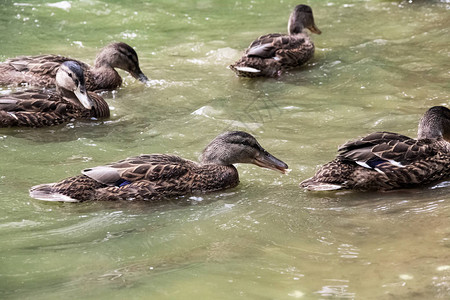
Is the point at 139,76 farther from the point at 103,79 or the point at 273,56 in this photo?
the point at 273,56

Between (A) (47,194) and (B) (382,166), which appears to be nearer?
(A) (47,194)

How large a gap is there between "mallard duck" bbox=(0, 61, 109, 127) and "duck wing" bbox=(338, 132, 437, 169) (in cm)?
374

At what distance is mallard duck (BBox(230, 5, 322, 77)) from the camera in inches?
441

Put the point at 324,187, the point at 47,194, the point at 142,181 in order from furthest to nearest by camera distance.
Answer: the point at 142,181 < the point at 324,187 < the point at 47,194

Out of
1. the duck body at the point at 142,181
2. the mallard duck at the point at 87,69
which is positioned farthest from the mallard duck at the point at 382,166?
the mallard duck at the point at 87,69

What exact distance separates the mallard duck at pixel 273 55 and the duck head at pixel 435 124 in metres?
3.84

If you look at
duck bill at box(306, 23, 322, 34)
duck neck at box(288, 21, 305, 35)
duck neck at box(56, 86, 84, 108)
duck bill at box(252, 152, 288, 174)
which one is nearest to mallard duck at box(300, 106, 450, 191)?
duck bill at box(252, 152, 288, 174)

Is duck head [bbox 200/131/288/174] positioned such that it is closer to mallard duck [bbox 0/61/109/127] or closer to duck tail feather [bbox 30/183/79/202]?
duck tail feather [bbox 30/183/79/202]

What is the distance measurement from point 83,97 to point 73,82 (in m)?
0.25

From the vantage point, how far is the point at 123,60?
11156 millimetres

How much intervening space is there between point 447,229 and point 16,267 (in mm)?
3237

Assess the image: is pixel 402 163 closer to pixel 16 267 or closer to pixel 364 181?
pixel 364 181

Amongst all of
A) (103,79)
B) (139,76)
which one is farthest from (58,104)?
(139,76)

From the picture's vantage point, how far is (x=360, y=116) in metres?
9.41
